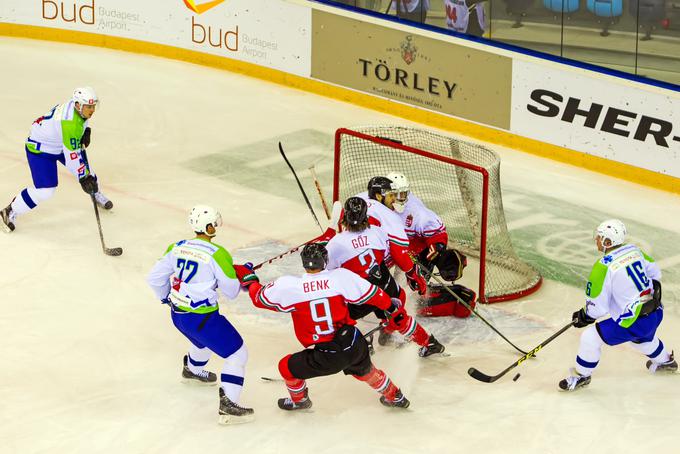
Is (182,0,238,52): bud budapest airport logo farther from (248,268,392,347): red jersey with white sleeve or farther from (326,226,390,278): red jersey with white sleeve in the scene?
(248,268,392,347): red jersey with white sleeve

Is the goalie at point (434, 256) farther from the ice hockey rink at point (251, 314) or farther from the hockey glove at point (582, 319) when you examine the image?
the hockey glove at point (582, 319)

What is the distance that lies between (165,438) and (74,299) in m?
1.75

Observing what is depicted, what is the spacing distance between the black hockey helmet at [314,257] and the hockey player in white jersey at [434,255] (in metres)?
1.36

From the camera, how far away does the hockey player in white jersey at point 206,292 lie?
19.4 feet

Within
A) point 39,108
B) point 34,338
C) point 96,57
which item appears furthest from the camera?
point 96,57

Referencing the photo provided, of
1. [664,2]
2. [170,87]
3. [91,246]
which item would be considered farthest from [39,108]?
[664,2]

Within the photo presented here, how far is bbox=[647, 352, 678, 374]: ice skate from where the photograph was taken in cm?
650

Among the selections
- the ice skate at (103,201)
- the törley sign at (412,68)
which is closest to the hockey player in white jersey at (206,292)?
the ice skate at (103,201)

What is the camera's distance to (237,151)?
9906 millimetres

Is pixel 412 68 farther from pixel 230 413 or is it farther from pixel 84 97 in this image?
pixel 230 413

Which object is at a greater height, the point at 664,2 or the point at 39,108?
the point at 664,2

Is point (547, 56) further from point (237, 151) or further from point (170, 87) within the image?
point (170, 87)

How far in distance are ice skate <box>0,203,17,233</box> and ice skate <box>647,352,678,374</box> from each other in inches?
165

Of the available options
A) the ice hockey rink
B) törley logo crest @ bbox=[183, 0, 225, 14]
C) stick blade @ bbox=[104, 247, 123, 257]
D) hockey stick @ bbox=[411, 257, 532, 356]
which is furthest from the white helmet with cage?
törley logo crest @ bbox=[183, 0, 225, 14]
